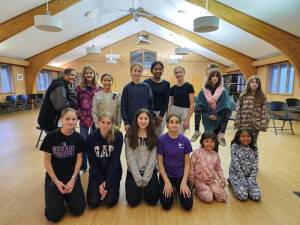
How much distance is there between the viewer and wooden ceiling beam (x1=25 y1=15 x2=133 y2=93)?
1035cm

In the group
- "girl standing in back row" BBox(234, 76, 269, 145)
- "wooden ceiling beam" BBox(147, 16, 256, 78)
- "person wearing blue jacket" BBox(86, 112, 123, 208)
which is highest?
"wooden ceiling beam" BBox(147, 16, 256, 78)

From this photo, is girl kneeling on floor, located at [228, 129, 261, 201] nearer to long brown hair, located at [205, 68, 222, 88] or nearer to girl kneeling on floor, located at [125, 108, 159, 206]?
long brown hair, located at [205, 68, 222, 88]

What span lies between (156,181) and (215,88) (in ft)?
4.52

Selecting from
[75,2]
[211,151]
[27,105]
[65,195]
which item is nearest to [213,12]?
[75,2]

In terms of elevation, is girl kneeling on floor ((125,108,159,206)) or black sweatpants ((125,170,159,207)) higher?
girl kneeling on floor ((125,108,159,206))

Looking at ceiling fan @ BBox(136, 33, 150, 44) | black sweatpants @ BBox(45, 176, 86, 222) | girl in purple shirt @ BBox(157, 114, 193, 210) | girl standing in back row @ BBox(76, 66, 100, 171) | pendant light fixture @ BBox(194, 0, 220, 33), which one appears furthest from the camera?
ceiling fan @ BBox(136, 33, 150, 44)

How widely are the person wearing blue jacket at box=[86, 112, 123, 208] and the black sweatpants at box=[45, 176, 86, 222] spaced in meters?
0.12

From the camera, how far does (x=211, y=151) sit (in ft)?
7.90

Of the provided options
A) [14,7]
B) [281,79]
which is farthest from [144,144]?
[281,79]

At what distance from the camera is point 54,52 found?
10328 mm

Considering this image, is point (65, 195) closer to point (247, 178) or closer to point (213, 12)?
point (247, 178)

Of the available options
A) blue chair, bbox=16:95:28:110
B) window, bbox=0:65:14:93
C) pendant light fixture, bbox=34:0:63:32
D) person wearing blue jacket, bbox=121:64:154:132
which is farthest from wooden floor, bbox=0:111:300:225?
window, bbox=0:65:14:93

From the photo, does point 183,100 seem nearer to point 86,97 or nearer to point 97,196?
point 86,97

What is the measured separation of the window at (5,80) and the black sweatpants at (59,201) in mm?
9452
